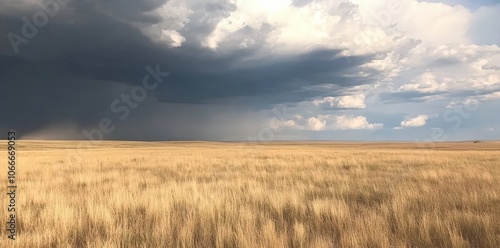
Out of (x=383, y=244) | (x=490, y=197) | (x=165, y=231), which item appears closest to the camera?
(x=383, y=244)

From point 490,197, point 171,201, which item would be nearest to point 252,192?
point 171,201

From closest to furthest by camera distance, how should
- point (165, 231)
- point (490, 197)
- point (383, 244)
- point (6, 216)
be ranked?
point (383, 244) → point (165, 231) → point (6, 216) → point (490, 197)

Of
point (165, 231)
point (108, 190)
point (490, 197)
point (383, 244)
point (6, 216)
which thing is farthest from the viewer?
point (108, 190)

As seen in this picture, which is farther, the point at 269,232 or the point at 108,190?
the point at 108,190

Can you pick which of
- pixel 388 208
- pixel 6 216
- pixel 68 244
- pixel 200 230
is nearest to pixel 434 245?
pixel 388 208

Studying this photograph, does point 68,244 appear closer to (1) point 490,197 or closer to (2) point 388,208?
(2) point 388,208

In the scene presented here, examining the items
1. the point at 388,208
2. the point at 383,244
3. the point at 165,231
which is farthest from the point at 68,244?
the point at 388,208

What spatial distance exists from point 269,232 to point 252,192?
4368 millimetres

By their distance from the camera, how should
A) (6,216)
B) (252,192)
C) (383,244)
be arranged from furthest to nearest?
1. (252,192)
2. (6,216)
3. (383,244)

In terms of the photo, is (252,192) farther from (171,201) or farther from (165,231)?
(165,231)

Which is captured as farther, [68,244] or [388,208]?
[388,208]

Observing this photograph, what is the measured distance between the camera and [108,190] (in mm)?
10430

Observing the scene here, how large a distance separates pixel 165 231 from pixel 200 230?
61 centimetres

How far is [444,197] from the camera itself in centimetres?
815
